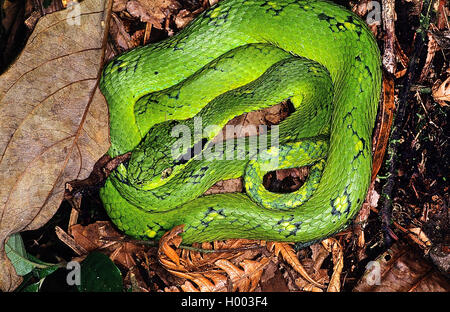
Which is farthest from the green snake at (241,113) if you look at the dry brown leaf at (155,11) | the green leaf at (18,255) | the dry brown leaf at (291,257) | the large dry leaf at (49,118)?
the green leaf at (18,255)

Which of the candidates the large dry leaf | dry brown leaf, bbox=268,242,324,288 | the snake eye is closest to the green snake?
the snake eye

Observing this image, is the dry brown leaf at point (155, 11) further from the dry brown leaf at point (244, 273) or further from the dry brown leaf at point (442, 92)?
the dry brown leaf at point (442, 92)

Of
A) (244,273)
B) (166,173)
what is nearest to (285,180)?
(244,273)

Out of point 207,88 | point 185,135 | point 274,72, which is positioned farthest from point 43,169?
point 274,72

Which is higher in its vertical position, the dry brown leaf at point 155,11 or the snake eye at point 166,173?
the dry brown leaf at point 155,11

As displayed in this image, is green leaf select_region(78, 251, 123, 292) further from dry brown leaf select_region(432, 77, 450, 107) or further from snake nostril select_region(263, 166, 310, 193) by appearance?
dry brown leaf select_region(432, 77, 450, 107)

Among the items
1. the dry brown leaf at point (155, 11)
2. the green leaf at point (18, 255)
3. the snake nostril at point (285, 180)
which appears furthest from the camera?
the dry brown leaf at point (155, 11)
